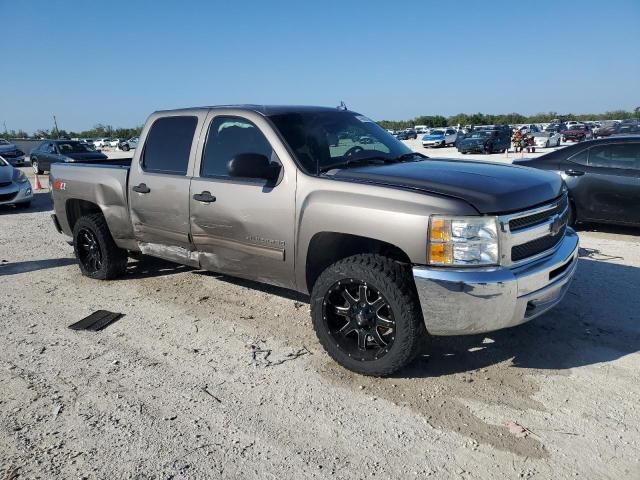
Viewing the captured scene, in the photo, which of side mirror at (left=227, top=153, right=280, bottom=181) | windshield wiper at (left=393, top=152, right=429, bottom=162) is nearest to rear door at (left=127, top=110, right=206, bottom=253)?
side mirror at (left=227, top=153, right=280, bottom=181)


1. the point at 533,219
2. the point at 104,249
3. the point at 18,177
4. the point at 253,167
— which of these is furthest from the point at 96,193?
the point at 18,177

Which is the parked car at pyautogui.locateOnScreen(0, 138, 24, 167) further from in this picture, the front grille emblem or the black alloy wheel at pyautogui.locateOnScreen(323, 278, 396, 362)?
the front grille emblem

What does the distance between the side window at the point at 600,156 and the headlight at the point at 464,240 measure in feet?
19.0

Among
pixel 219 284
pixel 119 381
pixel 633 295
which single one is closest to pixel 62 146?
pixel 219 284

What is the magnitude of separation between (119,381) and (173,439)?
890 millimetres

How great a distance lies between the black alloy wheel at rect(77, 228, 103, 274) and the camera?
19.2 ft

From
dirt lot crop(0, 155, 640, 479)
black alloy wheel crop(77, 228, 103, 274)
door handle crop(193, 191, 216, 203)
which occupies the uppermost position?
door handle crop(193, 191, 216, 203)

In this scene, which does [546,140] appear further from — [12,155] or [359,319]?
[359,319]

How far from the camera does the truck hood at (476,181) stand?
3.14 m

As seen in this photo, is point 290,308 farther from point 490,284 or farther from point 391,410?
point 490,284

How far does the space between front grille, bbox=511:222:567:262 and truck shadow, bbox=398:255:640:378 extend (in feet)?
2.69

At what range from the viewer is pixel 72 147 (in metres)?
20.3

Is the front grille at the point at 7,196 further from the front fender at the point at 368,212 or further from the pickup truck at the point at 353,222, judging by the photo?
the front fender at the point at 368,212

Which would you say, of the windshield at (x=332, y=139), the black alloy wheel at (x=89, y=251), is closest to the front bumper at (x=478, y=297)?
the windshield at (x=332, y=139)
